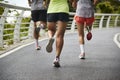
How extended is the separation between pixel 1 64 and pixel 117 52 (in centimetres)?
356

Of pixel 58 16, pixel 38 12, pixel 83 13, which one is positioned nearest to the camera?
pixel 58 16

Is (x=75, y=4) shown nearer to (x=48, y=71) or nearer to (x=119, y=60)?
(x=119, y=60)

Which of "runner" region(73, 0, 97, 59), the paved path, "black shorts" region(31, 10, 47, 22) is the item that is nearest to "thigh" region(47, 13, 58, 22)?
the paved path

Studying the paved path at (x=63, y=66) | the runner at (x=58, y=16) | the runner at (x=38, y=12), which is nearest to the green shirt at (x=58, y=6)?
the runner at (x=58, y=16)

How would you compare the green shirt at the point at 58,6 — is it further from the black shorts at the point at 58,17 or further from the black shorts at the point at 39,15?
the black shorts at the point at 39,15

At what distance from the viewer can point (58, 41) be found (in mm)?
8906

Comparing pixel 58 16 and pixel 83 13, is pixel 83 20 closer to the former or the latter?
pixel 83 13

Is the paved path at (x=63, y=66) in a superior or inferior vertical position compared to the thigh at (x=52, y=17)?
inferior

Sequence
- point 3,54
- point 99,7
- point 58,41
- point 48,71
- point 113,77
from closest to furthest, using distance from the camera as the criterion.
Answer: point 113,77, point 48,71, point 58,41, point 3,54, point 99,7

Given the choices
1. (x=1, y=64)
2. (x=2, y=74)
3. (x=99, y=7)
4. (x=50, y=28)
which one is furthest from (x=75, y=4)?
(x=99, y=7)

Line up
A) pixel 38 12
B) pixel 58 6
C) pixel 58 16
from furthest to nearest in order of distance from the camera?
1. pixel 38 12
2. pixel 58 16
3. pixel 58 6

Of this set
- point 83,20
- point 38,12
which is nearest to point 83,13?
point 83,20

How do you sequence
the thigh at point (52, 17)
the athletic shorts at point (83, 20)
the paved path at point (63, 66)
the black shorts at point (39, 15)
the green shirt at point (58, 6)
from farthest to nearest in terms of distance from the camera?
the black shorts at point (39, 15), the athletic shorts at point (83, 20), the thigh at point (52, 17), the green shirt at point (58, 6), the paved path at point (63, 66)

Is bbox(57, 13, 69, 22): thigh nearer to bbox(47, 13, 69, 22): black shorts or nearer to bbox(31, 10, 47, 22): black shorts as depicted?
bbox(47, 13, 69, 22): black shorts
